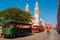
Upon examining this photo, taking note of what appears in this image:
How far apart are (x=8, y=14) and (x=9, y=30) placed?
21.8 metres

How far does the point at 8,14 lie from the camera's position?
1951 inches

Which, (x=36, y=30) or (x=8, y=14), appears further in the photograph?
(x=36, y=30)

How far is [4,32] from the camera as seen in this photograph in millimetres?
28891

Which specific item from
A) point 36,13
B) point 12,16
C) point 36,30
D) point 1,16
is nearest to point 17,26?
point 12,16

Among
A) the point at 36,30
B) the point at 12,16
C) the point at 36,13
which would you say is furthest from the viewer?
the point at 36,13

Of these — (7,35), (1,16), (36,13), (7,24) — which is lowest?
Answer: (7,35)

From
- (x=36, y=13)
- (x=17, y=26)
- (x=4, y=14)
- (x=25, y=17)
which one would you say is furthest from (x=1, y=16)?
(x=36, y=13)

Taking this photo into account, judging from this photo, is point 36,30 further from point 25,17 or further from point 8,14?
point 8,14

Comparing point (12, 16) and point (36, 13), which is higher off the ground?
point (36, 13)

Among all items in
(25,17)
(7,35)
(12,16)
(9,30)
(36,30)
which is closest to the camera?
(9,30)

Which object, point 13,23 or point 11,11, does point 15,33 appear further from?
point 11,11

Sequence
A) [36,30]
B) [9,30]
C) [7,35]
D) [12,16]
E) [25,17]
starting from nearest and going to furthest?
[9,30] → [7,35] → [12,16] → [25,17] → [36,30]

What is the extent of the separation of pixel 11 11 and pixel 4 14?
2.72 meters

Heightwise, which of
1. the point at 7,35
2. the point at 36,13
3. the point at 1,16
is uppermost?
the point at 36,13
